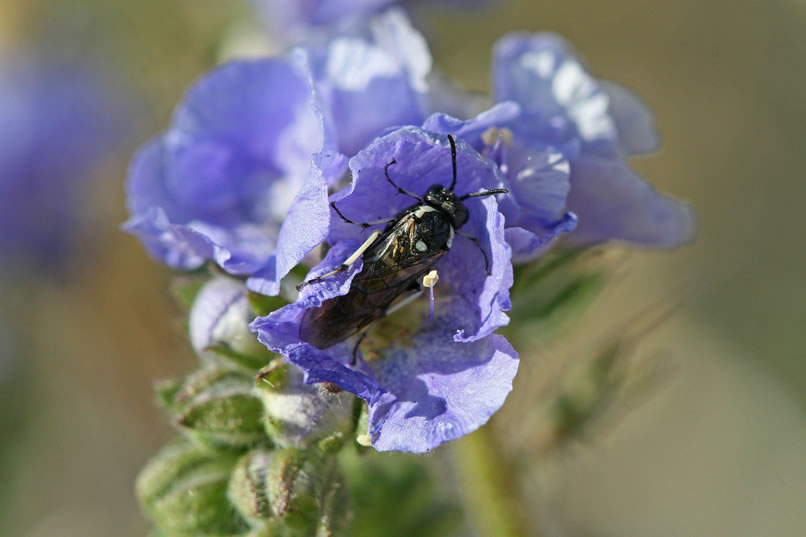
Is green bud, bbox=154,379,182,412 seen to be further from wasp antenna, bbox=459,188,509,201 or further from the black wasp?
wasp antenna, bbox=459,188,509,201

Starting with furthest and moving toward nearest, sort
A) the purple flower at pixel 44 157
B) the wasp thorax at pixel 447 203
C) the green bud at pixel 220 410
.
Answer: the purple flower at pixel 44 157 < the green bud at pixel 220 410 < the wasp thorax at pixel 447 203

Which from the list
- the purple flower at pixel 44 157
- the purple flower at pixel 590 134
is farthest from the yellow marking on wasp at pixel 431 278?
the purple flower at pixel 44 157

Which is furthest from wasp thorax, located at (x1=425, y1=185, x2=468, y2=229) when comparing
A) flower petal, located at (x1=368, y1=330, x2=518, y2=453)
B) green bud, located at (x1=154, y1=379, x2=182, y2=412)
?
green bud, located at (x1=154, y1=379, x2=182, y2=412)

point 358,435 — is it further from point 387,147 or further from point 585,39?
point 585,39

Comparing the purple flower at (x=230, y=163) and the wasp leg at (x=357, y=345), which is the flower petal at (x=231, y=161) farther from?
the wasp leg at (x=357, y=345)

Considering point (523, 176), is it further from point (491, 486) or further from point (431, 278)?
point (491, 486)

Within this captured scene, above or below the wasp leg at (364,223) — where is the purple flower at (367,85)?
above
